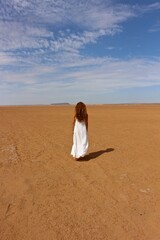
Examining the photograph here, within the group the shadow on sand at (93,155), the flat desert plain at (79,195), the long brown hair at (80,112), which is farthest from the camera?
the shadow on sand at (93,155)

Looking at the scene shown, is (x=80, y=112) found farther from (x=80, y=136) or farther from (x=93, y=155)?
(x=93, y=155)

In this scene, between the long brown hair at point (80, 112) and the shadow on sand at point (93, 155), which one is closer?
the long brown hair at point (80, 112)

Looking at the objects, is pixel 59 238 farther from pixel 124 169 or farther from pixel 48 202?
pixel 124 169

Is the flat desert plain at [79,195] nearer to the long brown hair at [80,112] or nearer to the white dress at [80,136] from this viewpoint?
the white dress at [80,136]

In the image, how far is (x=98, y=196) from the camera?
7027mm

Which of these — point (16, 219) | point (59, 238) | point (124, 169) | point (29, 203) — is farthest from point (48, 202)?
point (124, 169)

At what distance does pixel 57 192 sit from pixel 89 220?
4.97 ft

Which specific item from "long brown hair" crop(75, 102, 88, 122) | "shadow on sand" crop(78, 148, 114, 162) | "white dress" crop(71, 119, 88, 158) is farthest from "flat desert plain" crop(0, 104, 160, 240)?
"long brown hair" crop(75, 102, 88, 122)

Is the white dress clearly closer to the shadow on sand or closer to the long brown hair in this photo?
the long brown hair

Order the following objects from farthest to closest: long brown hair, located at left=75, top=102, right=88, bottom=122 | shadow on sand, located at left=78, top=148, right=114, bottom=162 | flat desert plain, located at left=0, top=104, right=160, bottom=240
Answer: shadow on sand, located at left=78, top=148, right=114, bottom=162 → long brown hair, located at left=75, top=102, right=88, bottom=122 → flat desert plain, located at left=0, top=104, right=160, bottom=240

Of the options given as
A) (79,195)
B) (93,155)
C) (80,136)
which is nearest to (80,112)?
(80,136)

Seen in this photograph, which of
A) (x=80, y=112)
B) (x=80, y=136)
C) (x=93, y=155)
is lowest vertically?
(x=93, y=155)

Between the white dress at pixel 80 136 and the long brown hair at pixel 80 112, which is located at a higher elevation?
the long brown hair at pixel 80 112

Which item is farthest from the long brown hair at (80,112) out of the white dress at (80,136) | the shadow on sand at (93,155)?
the shadow on sand at (93,155)
